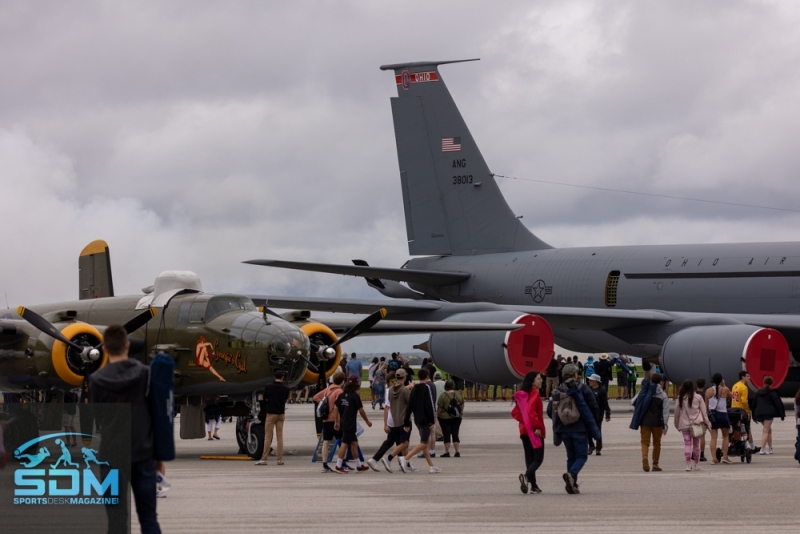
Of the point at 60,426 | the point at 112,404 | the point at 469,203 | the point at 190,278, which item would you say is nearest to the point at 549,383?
the point at 469,203

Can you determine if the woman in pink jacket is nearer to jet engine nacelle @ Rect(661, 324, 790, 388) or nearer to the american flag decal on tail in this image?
jet engine nacelle @ Rect(661, 324, 790, 388)

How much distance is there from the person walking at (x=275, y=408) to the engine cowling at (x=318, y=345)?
1450mm

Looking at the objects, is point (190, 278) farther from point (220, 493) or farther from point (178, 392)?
point (220, 493)

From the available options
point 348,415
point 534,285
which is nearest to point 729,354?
point 534,285

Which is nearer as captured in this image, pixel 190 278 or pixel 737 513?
pixel 737 513

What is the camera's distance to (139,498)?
6.79m

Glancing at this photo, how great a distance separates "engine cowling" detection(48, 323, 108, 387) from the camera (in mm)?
16578

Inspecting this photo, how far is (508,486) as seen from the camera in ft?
43.2

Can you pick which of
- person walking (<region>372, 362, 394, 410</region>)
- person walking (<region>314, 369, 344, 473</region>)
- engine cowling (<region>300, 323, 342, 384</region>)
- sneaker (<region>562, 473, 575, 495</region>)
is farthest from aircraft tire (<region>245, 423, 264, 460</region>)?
person walking (<region>372, 362, 394, 410</region>)

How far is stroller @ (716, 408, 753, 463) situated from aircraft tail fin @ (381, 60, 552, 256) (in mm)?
17727

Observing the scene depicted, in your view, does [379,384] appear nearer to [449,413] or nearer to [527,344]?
[527,344]

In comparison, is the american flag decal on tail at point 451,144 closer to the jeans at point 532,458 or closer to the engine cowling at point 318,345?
the engine cowling at point 318,345

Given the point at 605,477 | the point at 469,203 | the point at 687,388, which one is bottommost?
the point at 605,477

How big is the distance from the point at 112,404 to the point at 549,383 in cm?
2491
